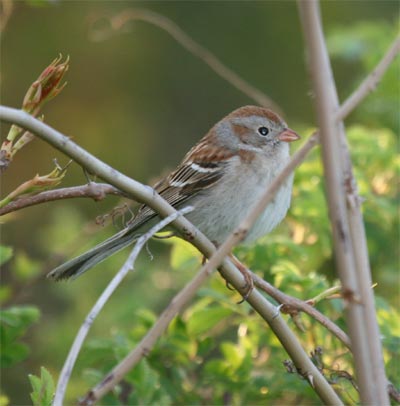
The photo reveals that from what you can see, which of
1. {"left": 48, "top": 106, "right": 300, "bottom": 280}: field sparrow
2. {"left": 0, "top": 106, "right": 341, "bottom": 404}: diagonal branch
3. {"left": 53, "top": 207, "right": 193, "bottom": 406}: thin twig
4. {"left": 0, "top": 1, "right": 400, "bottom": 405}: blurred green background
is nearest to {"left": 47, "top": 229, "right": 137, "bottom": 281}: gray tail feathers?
{"left": 48, "top": 106, "right": 300, "bottom": 280}: field sparrow

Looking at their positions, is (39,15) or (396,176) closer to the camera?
(396,176)

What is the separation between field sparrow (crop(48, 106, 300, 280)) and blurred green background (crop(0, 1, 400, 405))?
10 cm

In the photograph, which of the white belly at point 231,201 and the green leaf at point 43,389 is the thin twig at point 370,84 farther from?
the white belly at point 231,201

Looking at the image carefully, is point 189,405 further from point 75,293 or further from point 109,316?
point 75,293

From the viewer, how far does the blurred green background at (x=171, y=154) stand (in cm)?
237

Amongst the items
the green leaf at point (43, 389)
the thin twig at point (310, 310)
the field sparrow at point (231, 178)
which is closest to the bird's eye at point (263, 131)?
the field sparrow at point (231, 178)

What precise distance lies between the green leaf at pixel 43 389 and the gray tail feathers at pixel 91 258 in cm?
37

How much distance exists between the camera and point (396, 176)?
9.97 feet

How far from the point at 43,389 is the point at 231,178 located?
125 centimetres

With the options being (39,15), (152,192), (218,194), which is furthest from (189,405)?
(39,15)

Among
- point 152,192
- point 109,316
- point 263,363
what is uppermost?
point 109,316

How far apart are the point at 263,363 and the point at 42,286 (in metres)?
1.86

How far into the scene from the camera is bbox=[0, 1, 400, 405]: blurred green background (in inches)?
93.2

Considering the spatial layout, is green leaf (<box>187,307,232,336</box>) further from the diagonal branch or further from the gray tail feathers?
the diagonal branch
